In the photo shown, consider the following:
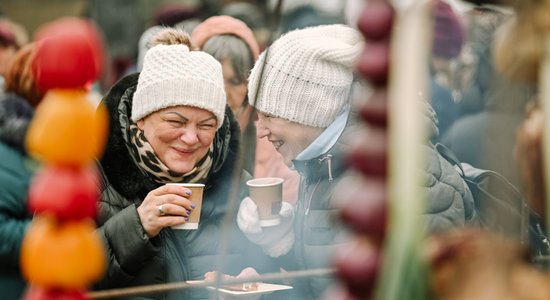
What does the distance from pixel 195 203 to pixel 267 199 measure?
8.1 inches

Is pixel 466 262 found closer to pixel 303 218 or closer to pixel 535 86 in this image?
pixel 535 86

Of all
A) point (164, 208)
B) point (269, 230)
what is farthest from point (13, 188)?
point (269, 230)

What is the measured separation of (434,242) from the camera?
1156 mm

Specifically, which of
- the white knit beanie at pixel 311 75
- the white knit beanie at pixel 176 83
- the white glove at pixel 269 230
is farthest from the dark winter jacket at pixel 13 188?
the white knit beanie at pixel 311 75

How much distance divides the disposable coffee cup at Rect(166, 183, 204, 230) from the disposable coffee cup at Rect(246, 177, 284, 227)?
0.51 ft

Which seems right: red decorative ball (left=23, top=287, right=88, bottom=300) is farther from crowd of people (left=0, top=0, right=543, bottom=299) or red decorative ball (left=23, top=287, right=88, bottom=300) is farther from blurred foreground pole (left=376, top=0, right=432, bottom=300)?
crowd of people (left=0, top=0, right=543, bottom=299)

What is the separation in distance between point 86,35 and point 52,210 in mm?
187

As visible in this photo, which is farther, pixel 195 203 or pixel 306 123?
pixel 306 123

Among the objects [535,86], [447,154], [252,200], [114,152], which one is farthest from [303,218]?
[535,86]

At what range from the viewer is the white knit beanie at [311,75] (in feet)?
10.2

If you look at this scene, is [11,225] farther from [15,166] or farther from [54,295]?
[54,295]

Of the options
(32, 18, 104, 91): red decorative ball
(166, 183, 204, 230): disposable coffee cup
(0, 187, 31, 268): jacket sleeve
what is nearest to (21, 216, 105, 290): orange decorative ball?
(32, 18, 104, 91): red decorative ball

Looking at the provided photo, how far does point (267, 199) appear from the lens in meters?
3.07

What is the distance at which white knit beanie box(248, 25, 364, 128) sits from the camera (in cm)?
311
